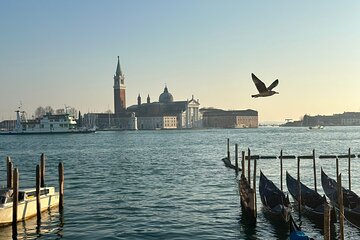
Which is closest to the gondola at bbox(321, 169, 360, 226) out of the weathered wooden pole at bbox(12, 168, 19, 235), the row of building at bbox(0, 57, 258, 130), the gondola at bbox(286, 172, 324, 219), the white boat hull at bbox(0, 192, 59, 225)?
the gondola at bbox(286, 172, 324, 219)

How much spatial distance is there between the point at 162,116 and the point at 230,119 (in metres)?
30.3

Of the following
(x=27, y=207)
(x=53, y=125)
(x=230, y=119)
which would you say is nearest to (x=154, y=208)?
(x=27, y=207)

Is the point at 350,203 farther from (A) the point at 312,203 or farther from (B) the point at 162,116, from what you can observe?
(B) the point at 162,116

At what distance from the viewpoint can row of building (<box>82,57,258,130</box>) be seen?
572ft

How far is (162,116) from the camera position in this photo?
174375 mm

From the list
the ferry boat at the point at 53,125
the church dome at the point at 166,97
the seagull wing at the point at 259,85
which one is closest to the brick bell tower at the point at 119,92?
the church dome at the point at 166,97

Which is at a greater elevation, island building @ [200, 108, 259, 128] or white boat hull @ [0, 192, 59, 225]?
island building @ [200, 108, 259, 128]

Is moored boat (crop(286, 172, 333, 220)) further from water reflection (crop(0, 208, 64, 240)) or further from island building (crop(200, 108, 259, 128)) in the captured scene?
island building (crop(200, 108, 259, 128))

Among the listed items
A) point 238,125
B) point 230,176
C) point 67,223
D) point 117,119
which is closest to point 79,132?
point 117,119

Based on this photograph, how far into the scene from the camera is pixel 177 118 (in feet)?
590

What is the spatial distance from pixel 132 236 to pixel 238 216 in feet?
14.1

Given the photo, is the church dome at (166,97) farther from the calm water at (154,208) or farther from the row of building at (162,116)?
the calm water at (154,208)

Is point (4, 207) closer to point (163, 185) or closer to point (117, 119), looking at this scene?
point (163, 185)

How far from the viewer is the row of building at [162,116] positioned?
174m
